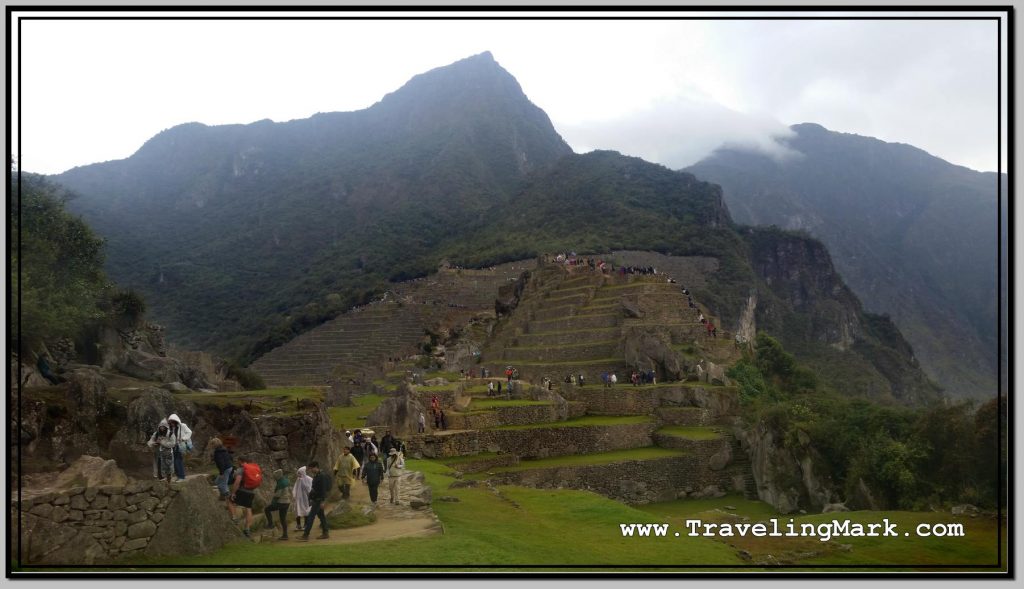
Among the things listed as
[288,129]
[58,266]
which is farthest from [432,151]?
[58,266]

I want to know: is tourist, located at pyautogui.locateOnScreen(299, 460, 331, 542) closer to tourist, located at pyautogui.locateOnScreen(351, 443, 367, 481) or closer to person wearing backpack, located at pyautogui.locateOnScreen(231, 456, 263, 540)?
person wearing backpack, located at pyautogui.locateOnScreen(231, 456, 263, 540)

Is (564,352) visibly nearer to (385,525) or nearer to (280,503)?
(385,525)

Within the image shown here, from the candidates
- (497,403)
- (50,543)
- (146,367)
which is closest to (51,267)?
(146,367)

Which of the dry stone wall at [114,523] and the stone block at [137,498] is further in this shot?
the stone block at [137,498]

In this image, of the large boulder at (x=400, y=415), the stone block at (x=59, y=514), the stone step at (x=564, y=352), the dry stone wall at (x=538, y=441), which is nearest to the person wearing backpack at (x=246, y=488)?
the stone block at (x=59, y=514)

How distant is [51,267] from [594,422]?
1393cm

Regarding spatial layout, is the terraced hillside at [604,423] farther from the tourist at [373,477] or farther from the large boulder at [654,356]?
the tourist at [373,477]

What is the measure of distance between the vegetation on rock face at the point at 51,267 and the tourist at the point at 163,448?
2.63 metres

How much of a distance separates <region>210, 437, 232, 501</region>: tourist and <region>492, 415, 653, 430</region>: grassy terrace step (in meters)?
11.9

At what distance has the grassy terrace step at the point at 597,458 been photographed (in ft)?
61.4

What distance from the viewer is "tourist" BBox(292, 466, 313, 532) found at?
8211 millimetres

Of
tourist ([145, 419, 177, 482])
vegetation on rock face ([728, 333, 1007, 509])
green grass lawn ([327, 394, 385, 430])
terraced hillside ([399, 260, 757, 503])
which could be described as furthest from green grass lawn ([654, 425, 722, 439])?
tourist ([145, 419, 177, 482])

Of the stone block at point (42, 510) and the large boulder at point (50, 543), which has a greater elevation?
the stone block at point (42, 510)

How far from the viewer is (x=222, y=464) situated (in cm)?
830
